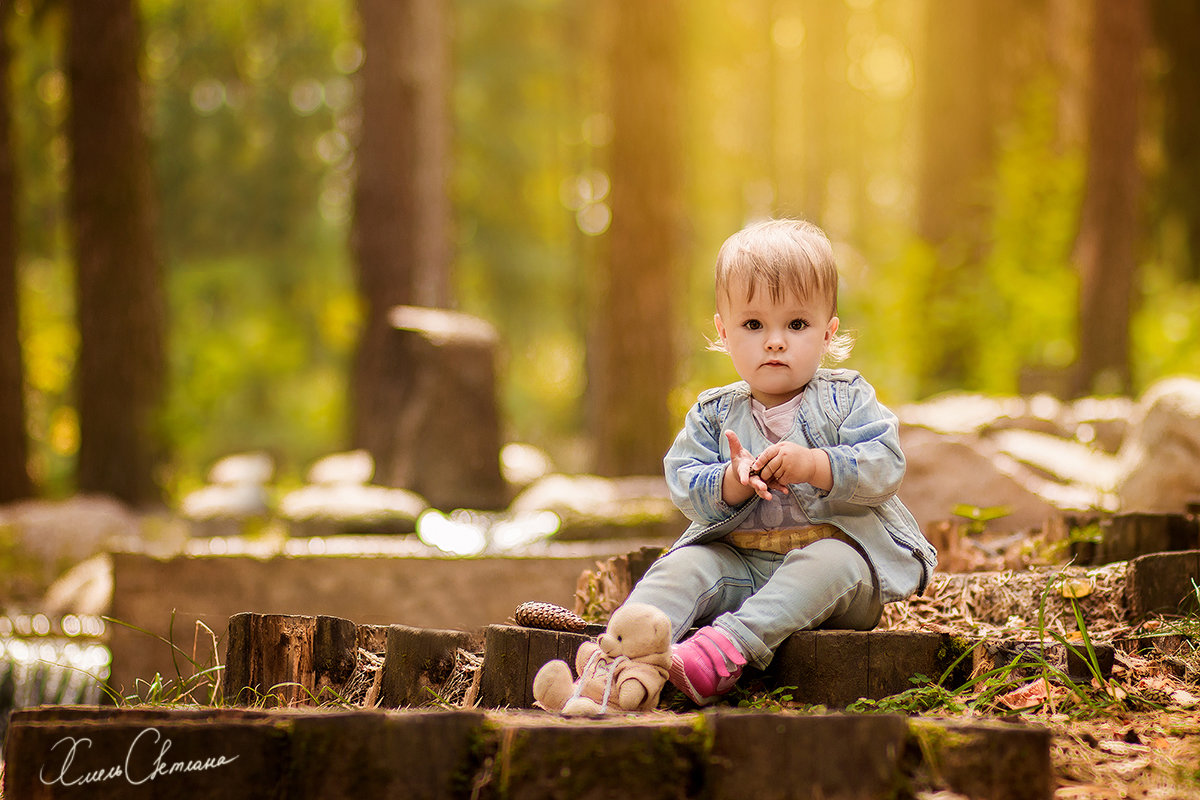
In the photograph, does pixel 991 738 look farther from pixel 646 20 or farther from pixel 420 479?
pixel 646 20

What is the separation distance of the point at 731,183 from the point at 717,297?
3612 centimetres

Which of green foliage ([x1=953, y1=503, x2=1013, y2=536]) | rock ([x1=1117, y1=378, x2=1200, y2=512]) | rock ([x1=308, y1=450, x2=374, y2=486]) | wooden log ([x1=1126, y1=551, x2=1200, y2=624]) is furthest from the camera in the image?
rock ([x1=308, y1=450, x2=374, y2=486])

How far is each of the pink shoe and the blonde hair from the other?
2.82ft

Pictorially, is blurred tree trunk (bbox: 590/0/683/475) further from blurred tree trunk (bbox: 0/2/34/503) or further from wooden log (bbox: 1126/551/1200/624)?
wooden log (bbox: 1126/551/1200/624)

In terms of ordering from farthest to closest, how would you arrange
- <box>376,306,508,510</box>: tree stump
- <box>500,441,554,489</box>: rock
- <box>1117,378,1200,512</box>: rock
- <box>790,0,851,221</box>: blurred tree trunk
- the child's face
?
<box>790,0,851,221</box>: blurred tree trunk
<box>500,441,554,489</box>: rock
<box>376,306,508,510</box>: tree stump
<box>1117,378,1200,512</box>: rock
the child's face

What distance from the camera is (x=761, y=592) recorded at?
2.55m

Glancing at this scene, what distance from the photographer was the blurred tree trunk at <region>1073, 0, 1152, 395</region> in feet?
32.9

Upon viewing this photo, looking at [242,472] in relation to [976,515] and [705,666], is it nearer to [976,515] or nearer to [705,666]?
[976,515]

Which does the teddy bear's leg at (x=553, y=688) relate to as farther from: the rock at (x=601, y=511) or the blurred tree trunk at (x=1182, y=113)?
the blurred tree trunk at (x=1182, y=113)

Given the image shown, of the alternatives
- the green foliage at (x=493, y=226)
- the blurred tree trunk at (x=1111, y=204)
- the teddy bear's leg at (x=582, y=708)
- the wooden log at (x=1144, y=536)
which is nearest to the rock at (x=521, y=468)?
the green foliage at (x=493, y=226)

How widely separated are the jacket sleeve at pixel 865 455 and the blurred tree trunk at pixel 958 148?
1004 centimetres

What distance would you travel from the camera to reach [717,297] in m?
2.78
